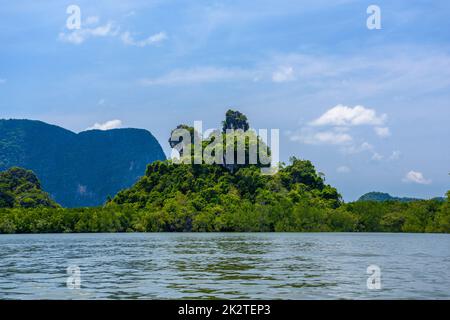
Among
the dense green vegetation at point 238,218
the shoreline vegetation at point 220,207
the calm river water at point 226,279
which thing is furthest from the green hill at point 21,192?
the calm river water at point 226,279

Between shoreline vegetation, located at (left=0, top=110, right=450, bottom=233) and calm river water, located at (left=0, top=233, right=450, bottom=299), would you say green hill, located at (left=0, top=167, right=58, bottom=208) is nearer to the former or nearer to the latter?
shoreline vegetation, located at (left=0, top=110, right=450, bottom=233)

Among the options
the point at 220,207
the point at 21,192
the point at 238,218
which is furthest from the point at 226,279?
the point at 21,192

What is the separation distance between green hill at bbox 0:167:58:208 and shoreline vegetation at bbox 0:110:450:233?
0.16 metres

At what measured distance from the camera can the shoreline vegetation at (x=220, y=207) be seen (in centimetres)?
8850

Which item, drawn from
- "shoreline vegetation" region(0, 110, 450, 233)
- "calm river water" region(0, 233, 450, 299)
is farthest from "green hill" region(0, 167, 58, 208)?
"calm river water" region(0, 233, 450, 299)

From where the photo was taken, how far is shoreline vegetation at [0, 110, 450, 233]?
8850cm

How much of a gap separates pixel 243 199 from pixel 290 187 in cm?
891

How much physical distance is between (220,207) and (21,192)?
3628 cm

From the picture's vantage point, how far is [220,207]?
318ft

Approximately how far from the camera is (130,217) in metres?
95.9

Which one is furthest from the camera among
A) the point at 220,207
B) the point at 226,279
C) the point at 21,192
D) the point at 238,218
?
the point at 21,192

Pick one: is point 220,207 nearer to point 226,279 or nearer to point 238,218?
point 238,218

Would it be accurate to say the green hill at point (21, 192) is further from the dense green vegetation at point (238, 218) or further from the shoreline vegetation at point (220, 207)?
the dense green vegetation at point (238, 218)
